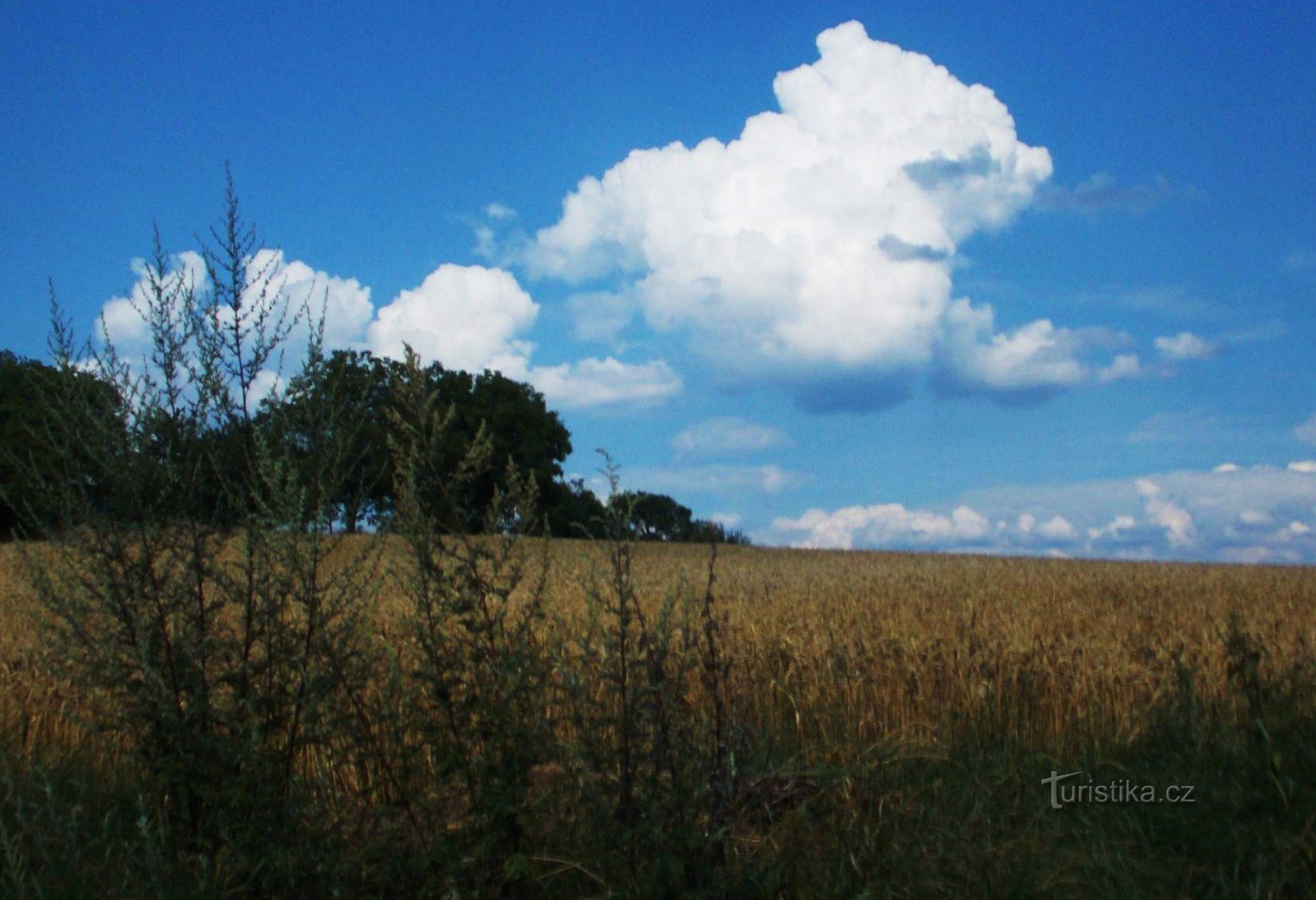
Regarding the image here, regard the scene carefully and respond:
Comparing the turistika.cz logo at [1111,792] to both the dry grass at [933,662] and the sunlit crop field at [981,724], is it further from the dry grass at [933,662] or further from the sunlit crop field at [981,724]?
the dry grass at [933,662]

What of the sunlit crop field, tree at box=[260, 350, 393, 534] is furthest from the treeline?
the sunlit crop field

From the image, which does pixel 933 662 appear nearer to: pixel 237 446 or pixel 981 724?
pixel 981 724

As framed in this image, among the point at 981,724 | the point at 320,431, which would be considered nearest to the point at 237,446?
the point at 320,431

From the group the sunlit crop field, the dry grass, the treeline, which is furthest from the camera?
the dry grass

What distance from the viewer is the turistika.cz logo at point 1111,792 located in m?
5.61

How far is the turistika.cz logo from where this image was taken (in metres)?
5.61

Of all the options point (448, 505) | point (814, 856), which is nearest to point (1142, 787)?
point (814, 856)

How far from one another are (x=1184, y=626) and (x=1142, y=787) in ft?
18.6

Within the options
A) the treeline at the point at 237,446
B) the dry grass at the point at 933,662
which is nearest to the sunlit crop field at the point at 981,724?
the dry grass at the point at 933,662

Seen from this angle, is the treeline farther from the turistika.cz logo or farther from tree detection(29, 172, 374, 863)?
the turistika.cz logo

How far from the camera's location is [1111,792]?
578cm

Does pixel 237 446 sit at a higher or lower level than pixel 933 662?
higher

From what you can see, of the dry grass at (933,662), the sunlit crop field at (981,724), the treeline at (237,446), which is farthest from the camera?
the dry grass at (933,662)

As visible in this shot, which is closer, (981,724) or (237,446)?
(237,446)
